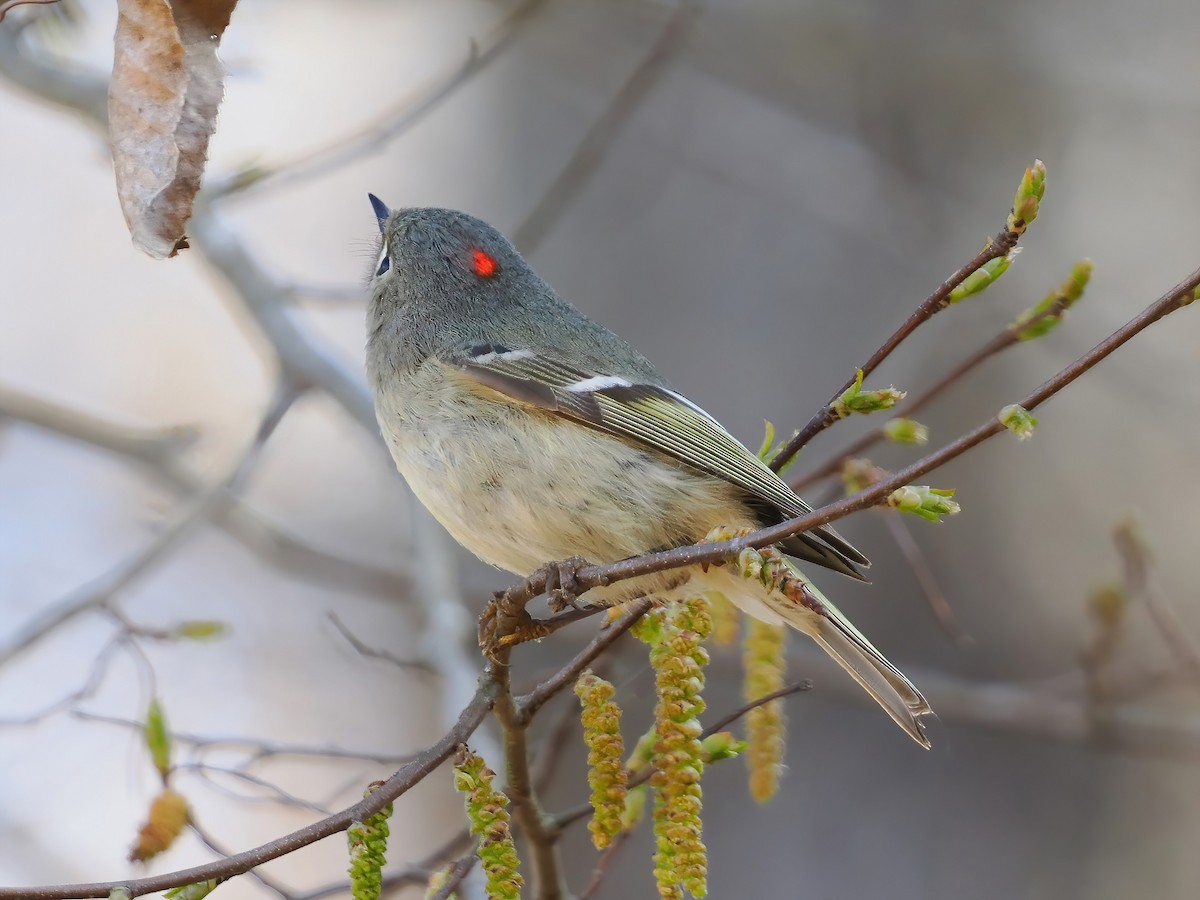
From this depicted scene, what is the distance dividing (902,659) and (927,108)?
241 centimetres

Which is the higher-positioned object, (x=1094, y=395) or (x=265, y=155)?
(x=1094, y=395)

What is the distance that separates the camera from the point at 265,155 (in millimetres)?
3219

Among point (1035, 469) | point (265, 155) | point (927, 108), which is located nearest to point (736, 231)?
point (927, 108)

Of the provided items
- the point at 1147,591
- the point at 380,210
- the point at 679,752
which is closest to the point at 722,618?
the point at 679,752

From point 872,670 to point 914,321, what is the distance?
705 millimetres

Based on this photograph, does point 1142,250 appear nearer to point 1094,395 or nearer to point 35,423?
point 1094,395

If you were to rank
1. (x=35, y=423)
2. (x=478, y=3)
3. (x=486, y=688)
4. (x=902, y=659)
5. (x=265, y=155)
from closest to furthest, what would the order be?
(x=486, y=688) < (x=265, y=155) < (x=35, y=423) < (x=902, y=659) < (x=478, y=3)

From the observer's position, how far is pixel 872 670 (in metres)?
2.10

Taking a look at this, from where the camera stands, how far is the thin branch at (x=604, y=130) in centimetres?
317

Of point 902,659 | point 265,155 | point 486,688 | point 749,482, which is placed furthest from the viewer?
point 902,659

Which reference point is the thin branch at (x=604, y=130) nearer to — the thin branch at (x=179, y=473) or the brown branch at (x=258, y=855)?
the thin branch at (x=179, y=473)

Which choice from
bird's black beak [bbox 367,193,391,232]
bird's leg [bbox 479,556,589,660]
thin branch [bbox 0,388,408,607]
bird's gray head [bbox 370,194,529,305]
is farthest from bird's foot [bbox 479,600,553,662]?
thin branch [bbox 0,388,408,607]

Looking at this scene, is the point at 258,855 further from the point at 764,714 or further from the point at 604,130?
the point at 604,130

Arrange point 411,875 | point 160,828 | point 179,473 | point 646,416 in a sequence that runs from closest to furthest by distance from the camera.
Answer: point 160,828, point 411,875, point 646,416, point 179,473
